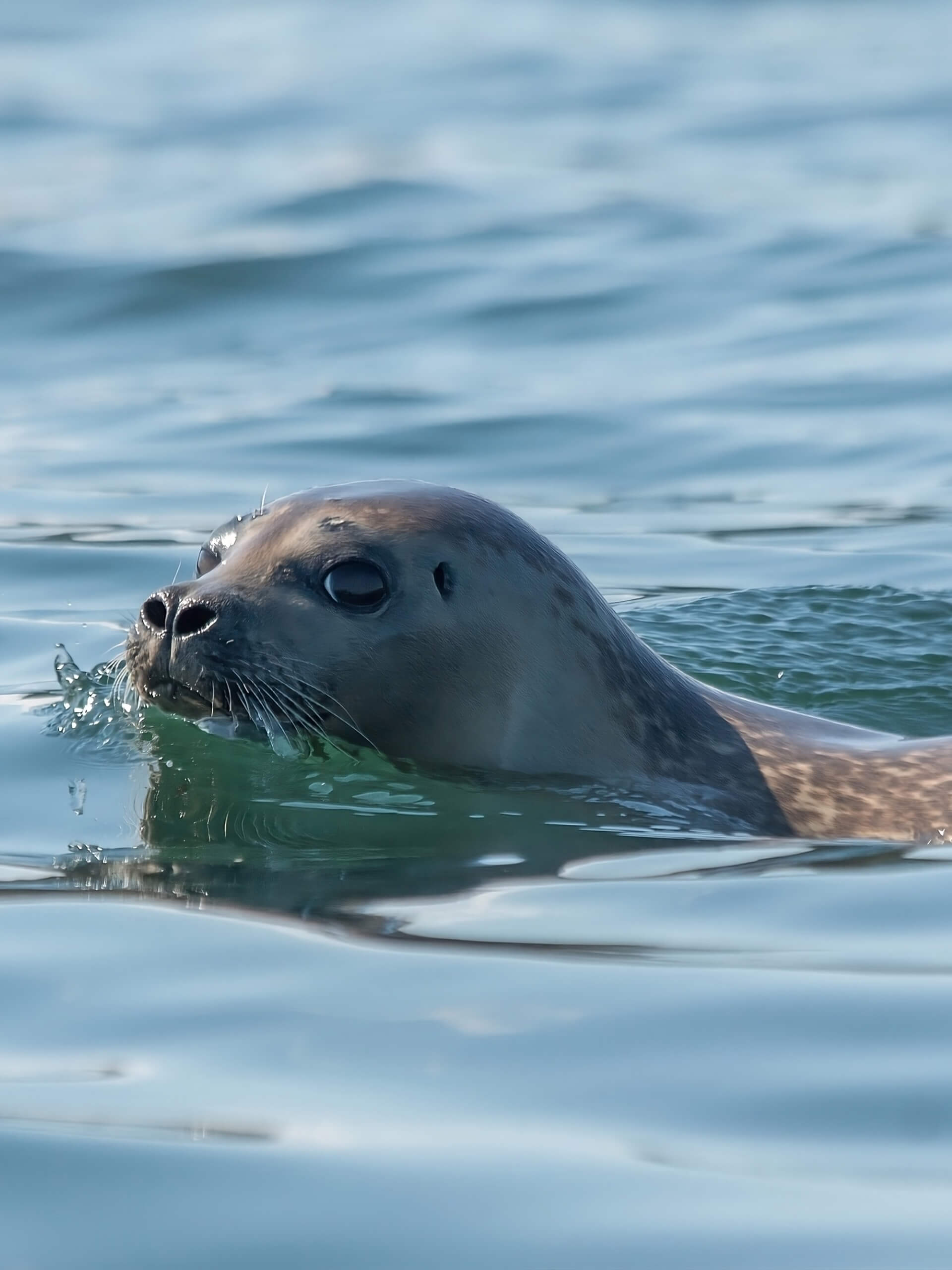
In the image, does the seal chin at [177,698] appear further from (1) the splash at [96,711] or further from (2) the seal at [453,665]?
(1) the splash at [96,711]

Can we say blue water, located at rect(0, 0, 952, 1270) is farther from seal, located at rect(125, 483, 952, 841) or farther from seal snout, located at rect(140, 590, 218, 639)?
seal snout, located at rect(140, 590, 218, 639)

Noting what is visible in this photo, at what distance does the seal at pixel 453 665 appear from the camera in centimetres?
511

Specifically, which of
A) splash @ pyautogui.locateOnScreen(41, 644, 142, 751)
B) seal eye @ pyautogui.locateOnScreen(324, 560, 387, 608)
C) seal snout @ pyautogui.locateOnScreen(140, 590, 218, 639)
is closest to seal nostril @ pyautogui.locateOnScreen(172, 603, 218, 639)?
seal snout @ pyautogui.locateOnScreen(140, 590, 218, 639)

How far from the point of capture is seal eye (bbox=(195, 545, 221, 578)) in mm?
5469

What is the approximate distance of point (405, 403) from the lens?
484 inches

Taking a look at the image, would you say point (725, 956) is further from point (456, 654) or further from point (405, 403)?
point (405, 403)

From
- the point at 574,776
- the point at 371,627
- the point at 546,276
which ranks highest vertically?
the point at 546,276

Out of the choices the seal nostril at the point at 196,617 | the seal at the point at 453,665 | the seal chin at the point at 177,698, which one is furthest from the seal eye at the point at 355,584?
the seal chin at the point at 177,698

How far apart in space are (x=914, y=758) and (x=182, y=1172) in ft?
9.95

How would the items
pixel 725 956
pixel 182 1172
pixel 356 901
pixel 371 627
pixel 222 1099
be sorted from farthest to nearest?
pixel 371 627
pixel 356 901
pixel 725 956
pixel 222 1099
pixel 182 1172

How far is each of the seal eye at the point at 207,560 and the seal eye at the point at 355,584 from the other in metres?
0.41

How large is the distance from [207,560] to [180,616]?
449 mm

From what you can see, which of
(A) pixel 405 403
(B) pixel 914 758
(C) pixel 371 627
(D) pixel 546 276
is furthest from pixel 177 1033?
(D) pixel 546 276

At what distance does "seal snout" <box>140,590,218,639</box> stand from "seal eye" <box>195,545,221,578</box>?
32cm
